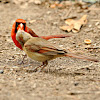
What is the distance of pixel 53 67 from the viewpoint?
167 inches

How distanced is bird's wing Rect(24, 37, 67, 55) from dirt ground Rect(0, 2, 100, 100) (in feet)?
1.12

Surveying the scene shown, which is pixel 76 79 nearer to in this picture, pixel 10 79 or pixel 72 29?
pixel 10 79

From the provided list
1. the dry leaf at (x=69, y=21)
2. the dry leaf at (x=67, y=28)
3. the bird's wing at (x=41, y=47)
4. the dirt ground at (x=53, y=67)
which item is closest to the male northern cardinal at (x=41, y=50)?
the bird's wing at (x=41, y=47)

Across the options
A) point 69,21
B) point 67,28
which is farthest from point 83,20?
point 67,28

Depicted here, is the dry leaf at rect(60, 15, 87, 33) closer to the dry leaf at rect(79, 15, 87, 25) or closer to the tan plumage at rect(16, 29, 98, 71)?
the dry leaf at rect(79, 15, 87, 25)

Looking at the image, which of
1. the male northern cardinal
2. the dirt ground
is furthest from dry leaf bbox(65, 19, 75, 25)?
the male northern cardinal

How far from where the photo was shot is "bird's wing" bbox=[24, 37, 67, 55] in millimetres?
3727

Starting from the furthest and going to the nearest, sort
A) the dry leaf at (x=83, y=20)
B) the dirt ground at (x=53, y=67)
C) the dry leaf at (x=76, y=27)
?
the dry leaf at (x=83, y=20) < the dry leaf at (x=76, y=27) < the dirt ground at (x=53, y=67)

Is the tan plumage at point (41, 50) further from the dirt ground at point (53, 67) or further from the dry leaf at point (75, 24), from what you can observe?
the dry leaf at point (75, 24)

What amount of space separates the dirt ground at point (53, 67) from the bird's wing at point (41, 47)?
0.34 metres

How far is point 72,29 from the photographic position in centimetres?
623

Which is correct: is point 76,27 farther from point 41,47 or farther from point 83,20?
point 41,47

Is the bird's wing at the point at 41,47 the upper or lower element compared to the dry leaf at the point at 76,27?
upper

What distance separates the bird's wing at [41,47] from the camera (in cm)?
373
